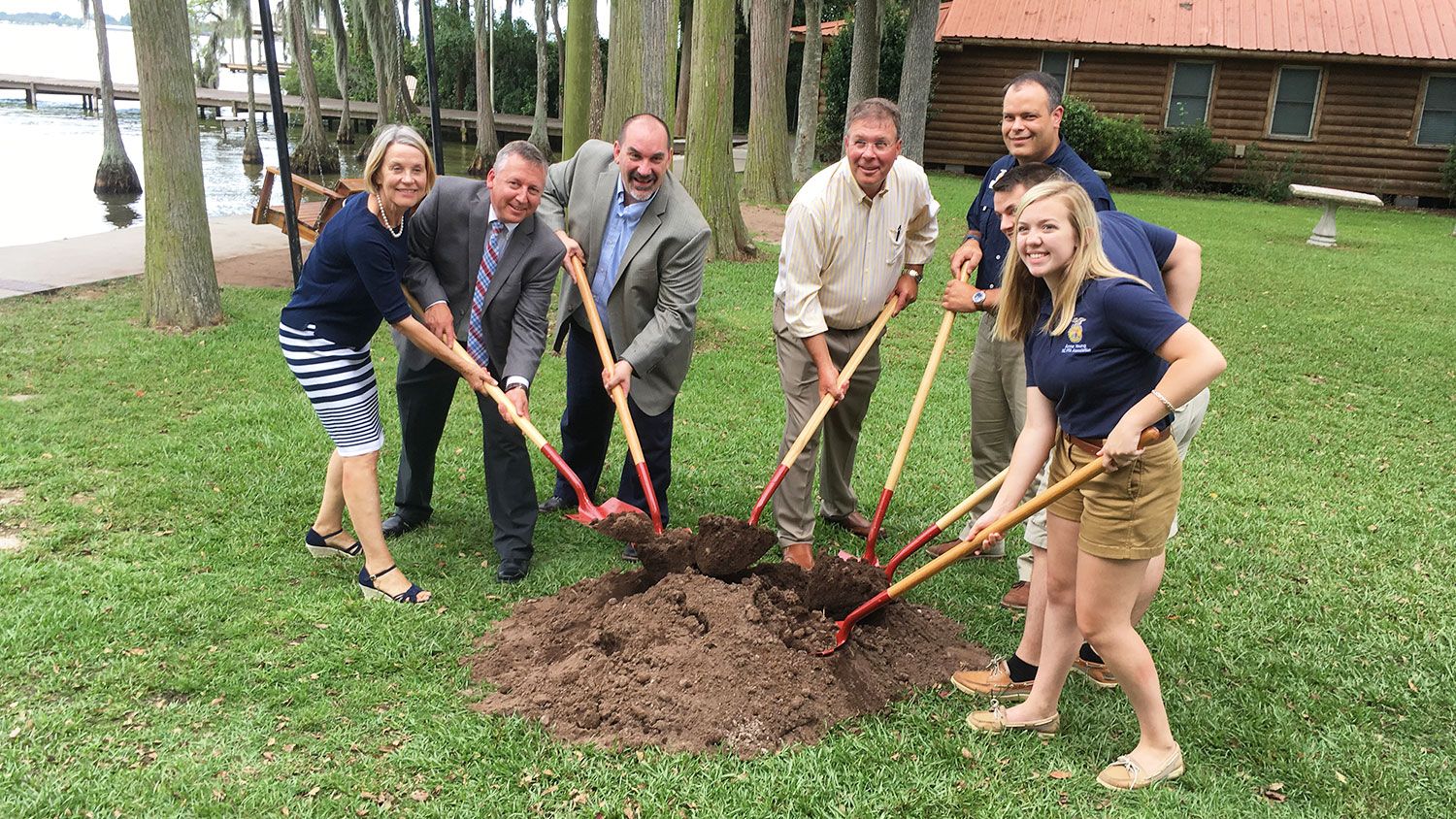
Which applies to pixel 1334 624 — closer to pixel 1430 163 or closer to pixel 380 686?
pixel 380 686

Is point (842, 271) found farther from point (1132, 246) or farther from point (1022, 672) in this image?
point (1022, 672)

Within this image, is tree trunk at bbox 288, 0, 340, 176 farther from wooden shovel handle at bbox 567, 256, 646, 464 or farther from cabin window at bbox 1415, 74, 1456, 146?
cabin window at bbox 1415, 74, 1456, 146

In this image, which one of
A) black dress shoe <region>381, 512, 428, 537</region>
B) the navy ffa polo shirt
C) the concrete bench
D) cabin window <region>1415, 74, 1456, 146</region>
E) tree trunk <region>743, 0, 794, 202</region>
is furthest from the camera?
cabin window <region>1415, 74, 1456, 146</region>

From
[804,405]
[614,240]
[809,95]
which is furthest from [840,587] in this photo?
[809,95]

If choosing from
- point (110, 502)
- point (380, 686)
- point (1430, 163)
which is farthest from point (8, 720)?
point (1430, 163)

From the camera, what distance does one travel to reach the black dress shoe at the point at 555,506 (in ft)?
16.3

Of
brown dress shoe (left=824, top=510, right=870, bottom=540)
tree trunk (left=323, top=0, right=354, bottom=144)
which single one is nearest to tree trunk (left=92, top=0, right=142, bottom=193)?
tree trunk (left=323, top=0, right=354, bottom=144)

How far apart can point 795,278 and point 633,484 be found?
3.99 feet

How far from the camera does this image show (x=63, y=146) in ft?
88.0

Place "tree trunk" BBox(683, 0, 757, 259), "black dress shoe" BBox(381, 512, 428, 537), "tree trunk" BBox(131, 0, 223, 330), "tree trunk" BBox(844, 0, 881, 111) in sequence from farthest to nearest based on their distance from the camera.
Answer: "tree trunk" BBox(844, 0, 881, 111), "tree trunk" BBox(683, 0, 757, 259), "tree trunk" BBox(131, 0, 223, 330), "black dress shoe" BBox(381, 512, 428, 537)

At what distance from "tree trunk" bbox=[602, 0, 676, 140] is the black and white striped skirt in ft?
17.6

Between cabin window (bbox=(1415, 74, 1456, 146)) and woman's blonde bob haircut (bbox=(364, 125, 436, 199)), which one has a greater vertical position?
cabin window (bbox=(1415, 74, 1456, 146))

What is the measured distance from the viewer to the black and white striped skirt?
379 centimetres

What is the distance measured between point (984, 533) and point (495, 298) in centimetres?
219
